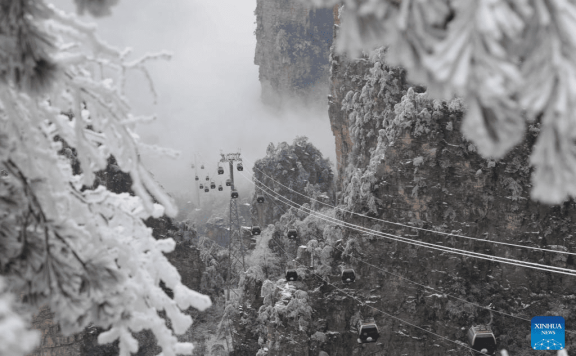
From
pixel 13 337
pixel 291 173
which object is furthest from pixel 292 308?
pixel 291 173

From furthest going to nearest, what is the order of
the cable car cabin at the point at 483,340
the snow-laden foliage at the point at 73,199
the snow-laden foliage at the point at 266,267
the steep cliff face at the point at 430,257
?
the snow-laden foliage at the point at 266,267
the steep cliff face at the point at 430,257
the cable car cabin at the point at 483,340
the snow-laden foliage at the point at 73,199

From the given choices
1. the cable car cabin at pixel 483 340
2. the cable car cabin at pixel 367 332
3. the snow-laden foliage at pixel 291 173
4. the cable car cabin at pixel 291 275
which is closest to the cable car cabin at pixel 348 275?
the cable car cabin at pixel 367 332

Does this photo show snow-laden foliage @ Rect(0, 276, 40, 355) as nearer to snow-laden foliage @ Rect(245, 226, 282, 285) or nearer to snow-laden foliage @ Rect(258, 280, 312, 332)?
snow-laden foliage @ Rect(258, 280, 312, 332)

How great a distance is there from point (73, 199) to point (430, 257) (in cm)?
1104

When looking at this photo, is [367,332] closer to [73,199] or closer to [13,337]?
[73,199]

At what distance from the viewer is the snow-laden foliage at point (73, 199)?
1.62 meters

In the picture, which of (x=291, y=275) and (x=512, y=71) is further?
(x=291, y=275)

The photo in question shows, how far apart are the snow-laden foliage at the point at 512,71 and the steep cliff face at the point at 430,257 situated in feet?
36.3

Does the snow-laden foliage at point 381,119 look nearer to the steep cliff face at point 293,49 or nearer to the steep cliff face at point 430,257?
the steep cliff face at point 430,257

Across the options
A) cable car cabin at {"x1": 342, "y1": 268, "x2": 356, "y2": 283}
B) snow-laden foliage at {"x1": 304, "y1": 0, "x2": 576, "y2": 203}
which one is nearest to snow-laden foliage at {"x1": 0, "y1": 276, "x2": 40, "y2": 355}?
snow-laden foliage at {"x1": 304, "y1": 0, "x2": 576, "y2": 203}

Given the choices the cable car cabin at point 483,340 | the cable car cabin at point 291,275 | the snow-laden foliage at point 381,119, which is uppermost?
the snow-laden foliage at point 381,119

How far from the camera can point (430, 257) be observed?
37.1 ft

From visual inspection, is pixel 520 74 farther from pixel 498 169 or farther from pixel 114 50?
pixel 498 169

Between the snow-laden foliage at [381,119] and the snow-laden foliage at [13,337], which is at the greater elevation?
the snow-laden foliage at [381,119]
